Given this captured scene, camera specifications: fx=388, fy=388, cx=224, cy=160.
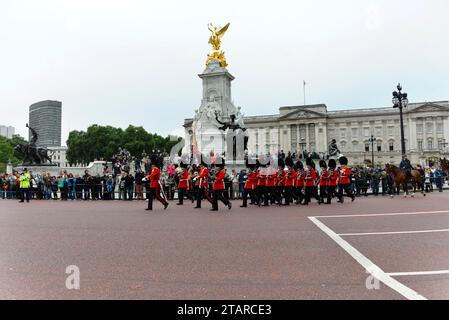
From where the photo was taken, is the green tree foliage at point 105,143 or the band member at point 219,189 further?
the green tree foliage at point 105,143

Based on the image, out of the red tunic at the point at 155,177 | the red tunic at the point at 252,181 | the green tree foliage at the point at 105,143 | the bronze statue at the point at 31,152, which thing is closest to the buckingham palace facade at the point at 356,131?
the green tree foliage at the point at 105,143

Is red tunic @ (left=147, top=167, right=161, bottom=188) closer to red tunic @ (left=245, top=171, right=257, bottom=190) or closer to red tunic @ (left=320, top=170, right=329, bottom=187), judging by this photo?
red tunic @ (left=245, top=171, right=257, bottom=190)

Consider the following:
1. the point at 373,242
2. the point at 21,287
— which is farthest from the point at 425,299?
the point at 21,287

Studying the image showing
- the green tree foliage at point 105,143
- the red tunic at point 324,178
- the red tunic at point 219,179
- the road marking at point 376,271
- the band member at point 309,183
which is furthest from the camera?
the green tree foliage at point 105,143

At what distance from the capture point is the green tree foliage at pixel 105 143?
304ft

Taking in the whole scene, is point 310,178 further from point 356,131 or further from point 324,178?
point 356,131

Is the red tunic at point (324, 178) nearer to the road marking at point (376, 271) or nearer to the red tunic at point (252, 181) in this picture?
the red tunic at point (252, 181)

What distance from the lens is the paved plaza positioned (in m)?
4.44

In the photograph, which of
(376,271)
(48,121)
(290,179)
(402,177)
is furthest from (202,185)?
(48,121)

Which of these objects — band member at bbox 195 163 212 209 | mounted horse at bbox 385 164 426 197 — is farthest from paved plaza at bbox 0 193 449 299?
mounted horse at bbox 385 164 426 197

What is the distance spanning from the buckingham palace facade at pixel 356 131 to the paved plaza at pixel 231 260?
91298 millimetres

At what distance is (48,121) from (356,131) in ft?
454

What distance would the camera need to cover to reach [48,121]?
179 m

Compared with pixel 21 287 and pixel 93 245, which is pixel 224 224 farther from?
pixel 21 287
